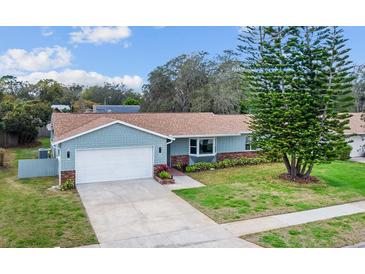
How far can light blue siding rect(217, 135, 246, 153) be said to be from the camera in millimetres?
18047

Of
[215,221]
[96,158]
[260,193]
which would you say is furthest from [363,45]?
[96,158]

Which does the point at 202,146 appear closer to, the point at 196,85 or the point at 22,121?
the point at 22,121

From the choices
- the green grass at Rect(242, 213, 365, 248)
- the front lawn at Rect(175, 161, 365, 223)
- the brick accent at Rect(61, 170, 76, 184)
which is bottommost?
the green grass at Rect(242, 213, 365, 248)

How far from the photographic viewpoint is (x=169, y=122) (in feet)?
60.5

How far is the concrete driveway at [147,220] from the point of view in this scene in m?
7.96

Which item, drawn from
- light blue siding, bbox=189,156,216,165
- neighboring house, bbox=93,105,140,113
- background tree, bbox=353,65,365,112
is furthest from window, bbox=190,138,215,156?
background tree, bbox=353,65,365,112

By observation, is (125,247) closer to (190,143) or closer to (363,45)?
(190,143)

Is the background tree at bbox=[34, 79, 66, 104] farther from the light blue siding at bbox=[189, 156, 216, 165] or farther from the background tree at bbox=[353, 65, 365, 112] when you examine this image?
the background tree at bbox=[353, 65, 365, 112]

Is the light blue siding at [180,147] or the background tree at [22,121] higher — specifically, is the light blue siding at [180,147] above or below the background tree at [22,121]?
below

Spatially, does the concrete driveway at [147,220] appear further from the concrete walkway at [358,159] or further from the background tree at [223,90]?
the background tree at [223,90]

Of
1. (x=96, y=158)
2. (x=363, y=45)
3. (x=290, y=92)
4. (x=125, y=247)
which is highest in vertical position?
(x=363, y=45)

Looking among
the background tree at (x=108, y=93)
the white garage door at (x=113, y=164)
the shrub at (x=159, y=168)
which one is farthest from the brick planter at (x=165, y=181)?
the background tree at (x=108, y=93)

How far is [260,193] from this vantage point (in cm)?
1234
